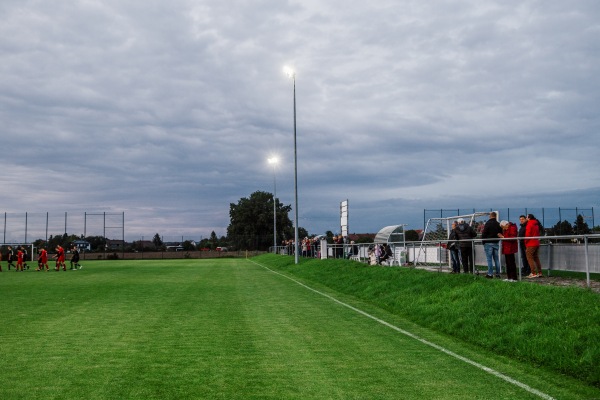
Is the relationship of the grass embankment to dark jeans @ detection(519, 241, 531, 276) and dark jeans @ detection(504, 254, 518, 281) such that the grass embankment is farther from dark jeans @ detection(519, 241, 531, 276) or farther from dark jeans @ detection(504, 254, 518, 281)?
dark jeans @ detection(519, 241, 531, 276)

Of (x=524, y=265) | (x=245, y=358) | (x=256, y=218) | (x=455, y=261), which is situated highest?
(x=256, y=218)

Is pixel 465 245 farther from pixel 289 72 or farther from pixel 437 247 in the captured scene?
pixel 289 72

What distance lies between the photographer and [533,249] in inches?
613

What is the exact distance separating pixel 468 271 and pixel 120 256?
6524 cm

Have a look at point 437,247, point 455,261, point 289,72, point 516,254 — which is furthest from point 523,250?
point 289,72

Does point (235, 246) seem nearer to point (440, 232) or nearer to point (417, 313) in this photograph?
point (440, 232)

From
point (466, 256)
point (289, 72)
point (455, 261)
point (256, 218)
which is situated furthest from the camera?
point (256, 218)

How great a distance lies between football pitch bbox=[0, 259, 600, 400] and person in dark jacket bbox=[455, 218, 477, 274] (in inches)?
155

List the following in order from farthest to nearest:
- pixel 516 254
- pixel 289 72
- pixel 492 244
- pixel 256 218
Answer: pixel 256 218, pixel 289 72, pixel 516 254, pixel 492 244

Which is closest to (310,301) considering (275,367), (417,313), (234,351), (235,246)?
(417,313)

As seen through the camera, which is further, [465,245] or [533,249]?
[465,245]

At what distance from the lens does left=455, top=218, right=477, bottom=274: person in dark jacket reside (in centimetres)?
1700

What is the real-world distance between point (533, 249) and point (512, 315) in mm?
5585

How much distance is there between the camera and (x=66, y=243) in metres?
84.2
